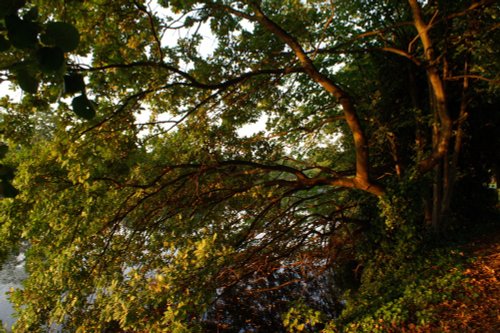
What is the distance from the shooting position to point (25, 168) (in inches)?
217

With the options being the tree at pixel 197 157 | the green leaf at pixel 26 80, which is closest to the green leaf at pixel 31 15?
the green leaf at pixel 26 80

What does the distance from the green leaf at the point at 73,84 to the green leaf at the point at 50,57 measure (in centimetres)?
15

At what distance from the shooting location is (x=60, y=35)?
98cm

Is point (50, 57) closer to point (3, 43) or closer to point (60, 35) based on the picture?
point (60, 35)

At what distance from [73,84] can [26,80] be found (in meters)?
0.15

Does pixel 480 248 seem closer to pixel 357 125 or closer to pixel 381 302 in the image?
pixel 381 302

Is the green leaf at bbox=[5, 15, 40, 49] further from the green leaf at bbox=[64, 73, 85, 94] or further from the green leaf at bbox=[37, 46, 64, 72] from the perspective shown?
the green leaf at bbox=[64, 73, 85, 94]

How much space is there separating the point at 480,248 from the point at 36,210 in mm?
10266

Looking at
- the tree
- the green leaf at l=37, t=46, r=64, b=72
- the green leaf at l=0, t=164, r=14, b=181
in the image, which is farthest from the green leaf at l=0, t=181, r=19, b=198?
the tree

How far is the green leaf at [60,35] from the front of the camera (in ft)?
3.18

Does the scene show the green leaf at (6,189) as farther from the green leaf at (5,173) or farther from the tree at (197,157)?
the tree at (197,157)

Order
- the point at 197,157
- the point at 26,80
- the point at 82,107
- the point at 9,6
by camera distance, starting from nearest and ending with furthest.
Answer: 1. the point at 9,6
2. the point at 26,80
3. the point at 82,107
4. the point at 197,157

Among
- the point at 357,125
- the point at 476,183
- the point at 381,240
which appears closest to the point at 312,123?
the point at 357,125

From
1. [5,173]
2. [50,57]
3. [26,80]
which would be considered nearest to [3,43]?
[26,80]
